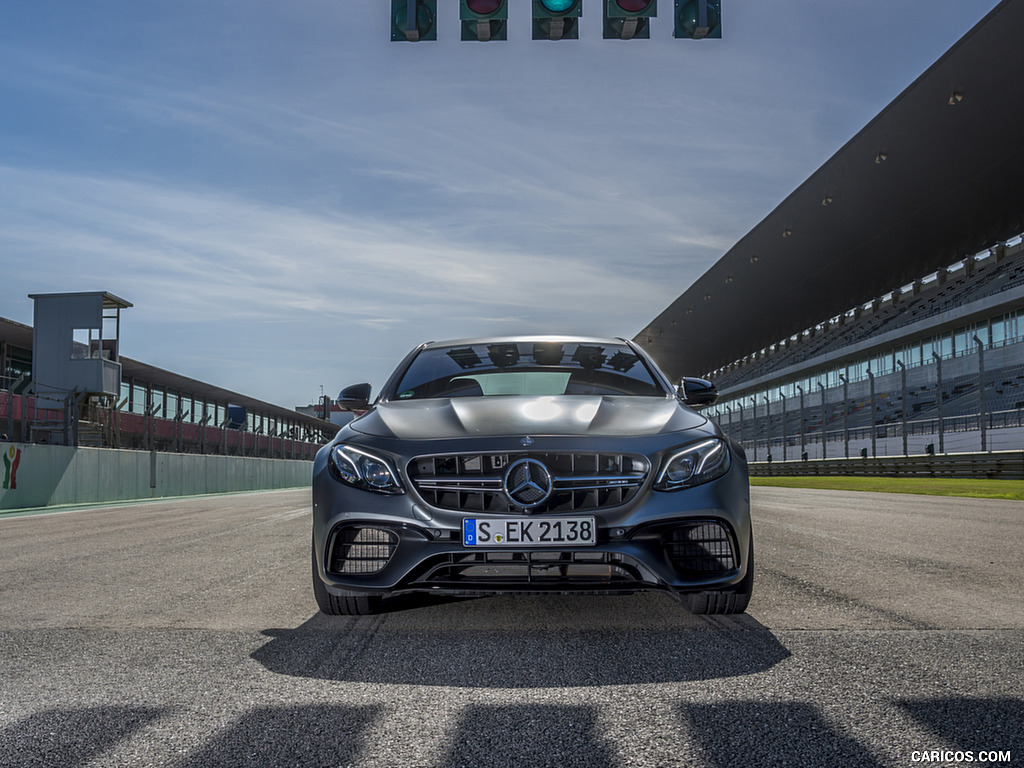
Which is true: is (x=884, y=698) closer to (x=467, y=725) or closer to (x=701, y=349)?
(x=467, y=725)

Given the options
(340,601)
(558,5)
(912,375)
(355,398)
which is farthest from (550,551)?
(912,375)

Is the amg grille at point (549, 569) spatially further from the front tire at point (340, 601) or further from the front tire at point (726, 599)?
the front tire at point (340, 601)

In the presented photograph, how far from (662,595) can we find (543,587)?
1545mm

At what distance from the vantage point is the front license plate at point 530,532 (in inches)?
135

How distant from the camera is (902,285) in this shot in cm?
4459

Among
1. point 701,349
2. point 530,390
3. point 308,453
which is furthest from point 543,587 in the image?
point 701,349

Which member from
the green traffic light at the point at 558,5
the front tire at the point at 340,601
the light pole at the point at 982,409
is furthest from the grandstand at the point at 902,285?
the front tire at the point at 340,601

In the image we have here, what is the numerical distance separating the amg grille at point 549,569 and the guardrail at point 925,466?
23035mm

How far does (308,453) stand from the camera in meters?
50.0

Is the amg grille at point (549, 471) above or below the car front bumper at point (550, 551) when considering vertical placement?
above

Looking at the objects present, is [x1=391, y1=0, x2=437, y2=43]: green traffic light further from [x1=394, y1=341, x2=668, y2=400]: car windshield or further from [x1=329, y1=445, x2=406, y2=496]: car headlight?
[x1=329, y1=445, x2=406, y2=496]: car headlight

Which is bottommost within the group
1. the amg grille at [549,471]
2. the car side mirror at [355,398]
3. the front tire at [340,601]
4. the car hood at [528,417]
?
the front tire at [340,601]

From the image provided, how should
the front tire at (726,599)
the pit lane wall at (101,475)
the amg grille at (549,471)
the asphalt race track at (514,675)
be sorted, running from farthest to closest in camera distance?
the pit lane wall at (101,475)
the front tire at (726,599)
the amg grille at (549,471)
the asphalt race track at (514,675)

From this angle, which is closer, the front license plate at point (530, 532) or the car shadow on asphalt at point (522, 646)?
the car shadow on asphalt at point (522, 646)
